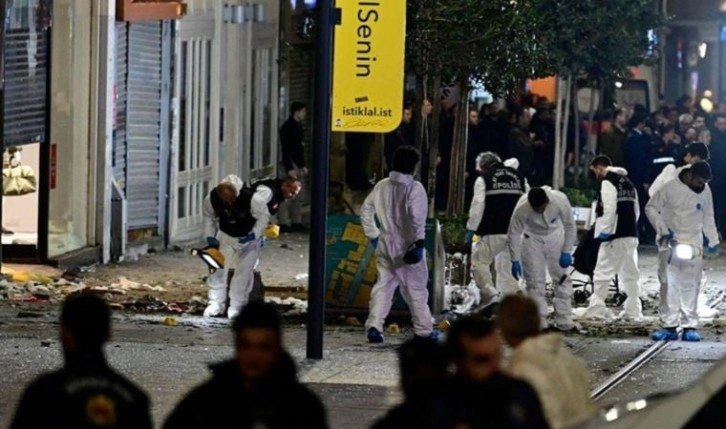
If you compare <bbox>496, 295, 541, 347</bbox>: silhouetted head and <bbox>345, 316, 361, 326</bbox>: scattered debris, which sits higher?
<bbox>496, 295, 541, 347</bbox>: silhouetted head

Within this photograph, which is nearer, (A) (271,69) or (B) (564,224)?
(B) (564,224)

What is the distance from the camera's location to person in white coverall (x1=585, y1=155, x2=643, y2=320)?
744 inches

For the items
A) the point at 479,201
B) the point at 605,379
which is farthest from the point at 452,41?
the point at 605,379

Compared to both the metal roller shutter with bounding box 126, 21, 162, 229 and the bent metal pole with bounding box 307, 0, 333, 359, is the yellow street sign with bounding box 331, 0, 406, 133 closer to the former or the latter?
the bent metal pole with bounding box 307, 0, 333, 359

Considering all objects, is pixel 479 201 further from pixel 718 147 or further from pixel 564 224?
pixel 718 147

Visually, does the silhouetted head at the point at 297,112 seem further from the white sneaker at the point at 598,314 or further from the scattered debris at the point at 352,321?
the scattered debris at the point at 352,321

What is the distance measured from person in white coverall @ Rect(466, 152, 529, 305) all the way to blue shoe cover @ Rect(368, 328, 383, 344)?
2806 millimetres

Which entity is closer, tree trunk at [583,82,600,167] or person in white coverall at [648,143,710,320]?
person in white coverall at [648,143,710,320]

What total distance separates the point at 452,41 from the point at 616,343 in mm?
5042

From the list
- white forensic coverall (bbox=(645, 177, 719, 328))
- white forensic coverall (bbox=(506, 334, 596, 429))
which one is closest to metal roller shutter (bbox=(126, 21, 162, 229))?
white forensic coverall (bbox=(645, 177, 719, 328))

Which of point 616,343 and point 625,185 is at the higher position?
point 625,185

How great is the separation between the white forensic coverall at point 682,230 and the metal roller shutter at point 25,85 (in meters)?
6.55

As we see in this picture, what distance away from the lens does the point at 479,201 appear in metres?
18.6

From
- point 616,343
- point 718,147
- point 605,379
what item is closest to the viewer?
point 605,379
